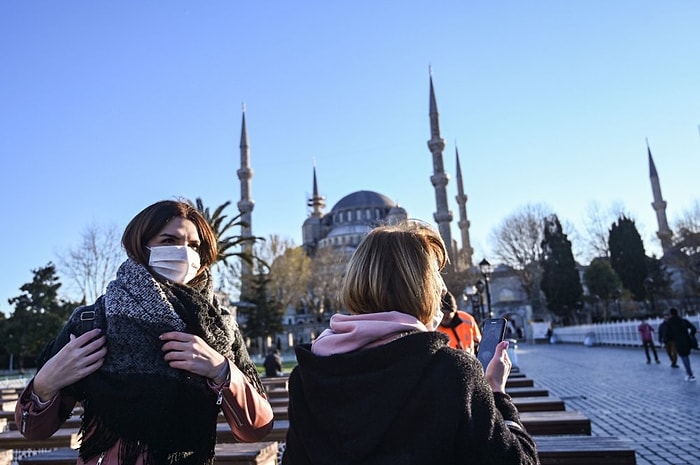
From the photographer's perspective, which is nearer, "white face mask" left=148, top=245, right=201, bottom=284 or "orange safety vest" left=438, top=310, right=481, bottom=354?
"white face mask" left=148, top=245, right=201, bottom=284

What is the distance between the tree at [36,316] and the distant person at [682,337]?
32.3m

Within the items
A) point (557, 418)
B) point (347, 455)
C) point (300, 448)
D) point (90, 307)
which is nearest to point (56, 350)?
point (90, 307)

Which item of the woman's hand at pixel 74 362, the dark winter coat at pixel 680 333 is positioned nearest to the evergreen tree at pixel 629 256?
the dark winter coat at pixel 680 333

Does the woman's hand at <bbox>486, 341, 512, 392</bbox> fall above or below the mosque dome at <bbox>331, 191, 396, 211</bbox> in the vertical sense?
below

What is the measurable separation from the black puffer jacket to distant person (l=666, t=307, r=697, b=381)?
1196 centimetres

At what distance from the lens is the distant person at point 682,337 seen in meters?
11.4

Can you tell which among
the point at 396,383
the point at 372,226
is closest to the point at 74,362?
the point at 396,383

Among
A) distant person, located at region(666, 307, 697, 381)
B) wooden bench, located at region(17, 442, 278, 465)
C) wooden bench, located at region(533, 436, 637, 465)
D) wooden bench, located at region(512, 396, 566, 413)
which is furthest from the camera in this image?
distant person, located at region(666, 307, 697, 381)

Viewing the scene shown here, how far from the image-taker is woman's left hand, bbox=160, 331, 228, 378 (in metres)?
1.68

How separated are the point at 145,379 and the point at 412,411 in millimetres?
826

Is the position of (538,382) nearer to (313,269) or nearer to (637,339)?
(637,339)

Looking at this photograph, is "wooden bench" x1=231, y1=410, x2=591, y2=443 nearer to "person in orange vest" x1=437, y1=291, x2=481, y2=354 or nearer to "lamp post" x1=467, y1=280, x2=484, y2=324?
"person in orange vest" x1=437, y1=291, x2=481, y2=354

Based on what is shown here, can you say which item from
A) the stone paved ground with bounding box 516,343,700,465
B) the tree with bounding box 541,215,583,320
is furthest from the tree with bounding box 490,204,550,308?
the stone paved ground with bounding box 516,343,700,465

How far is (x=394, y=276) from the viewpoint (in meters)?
1.65
